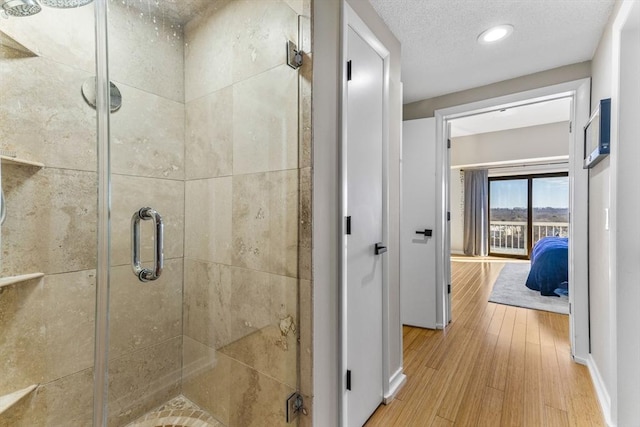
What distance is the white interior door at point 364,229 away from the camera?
58.4 inches

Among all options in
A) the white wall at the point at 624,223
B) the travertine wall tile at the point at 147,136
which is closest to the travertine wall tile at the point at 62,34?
the travertine wall tile at the point at 147,136

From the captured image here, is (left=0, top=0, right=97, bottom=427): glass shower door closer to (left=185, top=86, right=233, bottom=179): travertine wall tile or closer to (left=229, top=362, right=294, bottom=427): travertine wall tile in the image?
(left=185, top=86, right=233, bottom=179): travertine wall tile

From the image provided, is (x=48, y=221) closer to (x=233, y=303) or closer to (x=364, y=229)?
(x=233, y=303)

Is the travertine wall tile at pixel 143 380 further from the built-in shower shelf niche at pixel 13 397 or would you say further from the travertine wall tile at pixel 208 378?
the built-in shower shelf niche at pixel 13 397

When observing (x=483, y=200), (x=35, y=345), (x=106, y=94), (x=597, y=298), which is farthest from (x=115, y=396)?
(x=483, y=200)

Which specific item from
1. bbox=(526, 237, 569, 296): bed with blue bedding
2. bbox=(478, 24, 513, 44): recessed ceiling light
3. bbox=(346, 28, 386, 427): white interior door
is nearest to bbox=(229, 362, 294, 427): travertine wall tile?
bbox=(346, 28, 386, 427): white interior door

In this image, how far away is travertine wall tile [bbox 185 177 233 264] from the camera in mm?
1520

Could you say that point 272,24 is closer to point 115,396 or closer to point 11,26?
point 11,26

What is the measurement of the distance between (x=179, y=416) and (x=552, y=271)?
444cm

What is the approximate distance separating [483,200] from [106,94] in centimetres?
718

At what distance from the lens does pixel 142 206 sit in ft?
4.50

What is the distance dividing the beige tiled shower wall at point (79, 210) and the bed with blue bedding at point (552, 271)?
4.38 meters

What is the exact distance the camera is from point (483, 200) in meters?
6.66

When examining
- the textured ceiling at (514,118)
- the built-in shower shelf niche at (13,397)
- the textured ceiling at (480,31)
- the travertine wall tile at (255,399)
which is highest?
the textured ceiling at (514,118)
